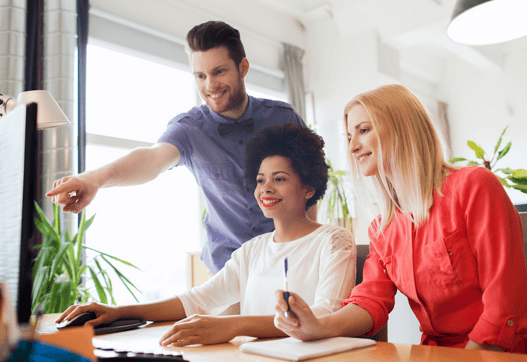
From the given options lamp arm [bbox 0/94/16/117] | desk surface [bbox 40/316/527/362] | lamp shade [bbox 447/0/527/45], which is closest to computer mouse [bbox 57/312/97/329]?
desk surface [bbox 40/316/527/362]

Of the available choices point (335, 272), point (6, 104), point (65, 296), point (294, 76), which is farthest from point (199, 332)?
point (294, 76)

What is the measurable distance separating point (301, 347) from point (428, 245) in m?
0.44

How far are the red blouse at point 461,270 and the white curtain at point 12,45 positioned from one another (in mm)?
2866

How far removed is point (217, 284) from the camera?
140 centimetres

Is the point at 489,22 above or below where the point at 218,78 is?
above

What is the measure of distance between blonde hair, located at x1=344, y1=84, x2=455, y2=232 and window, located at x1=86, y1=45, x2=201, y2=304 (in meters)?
3.07

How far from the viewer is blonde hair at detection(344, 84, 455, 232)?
1.09 meters

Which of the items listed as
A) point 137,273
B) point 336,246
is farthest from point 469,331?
point 137,273

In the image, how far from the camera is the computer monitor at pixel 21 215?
0.52m

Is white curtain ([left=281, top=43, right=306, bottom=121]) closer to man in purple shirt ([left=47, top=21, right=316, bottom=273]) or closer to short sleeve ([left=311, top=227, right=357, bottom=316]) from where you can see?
man in purple shirt ([left=47, top=21, right=316, bottom=273])

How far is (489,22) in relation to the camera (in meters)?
2.54

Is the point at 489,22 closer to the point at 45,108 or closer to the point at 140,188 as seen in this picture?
the point at 45,108

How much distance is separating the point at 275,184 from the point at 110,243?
2828 millimetres

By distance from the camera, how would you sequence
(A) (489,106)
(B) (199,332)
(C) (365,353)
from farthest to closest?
(A) (489,106) → (B) (199,332) → (C) (365,353)
